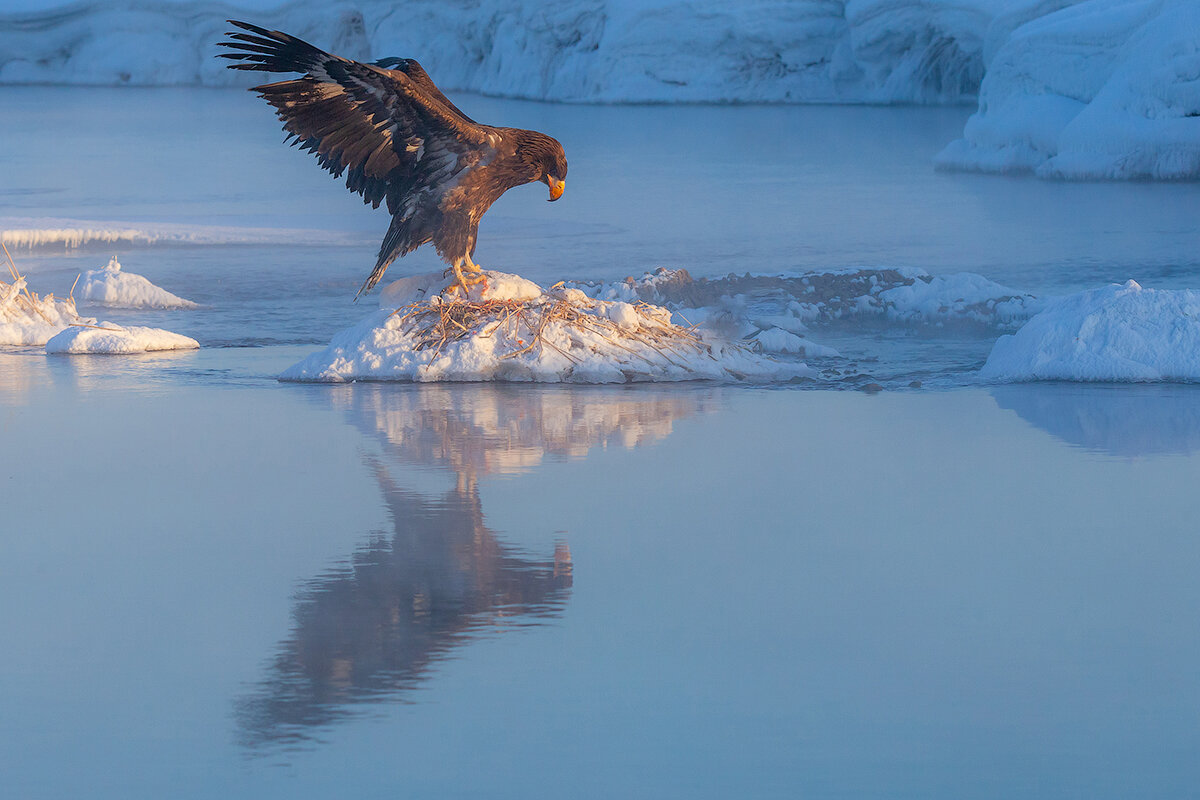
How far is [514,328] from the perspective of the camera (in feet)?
21.8

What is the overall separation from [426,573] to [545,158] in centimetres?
288

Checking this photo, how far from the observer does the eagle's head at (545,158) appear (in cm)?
659

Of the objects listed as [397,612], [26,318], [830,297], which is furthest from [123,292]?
[397,612]

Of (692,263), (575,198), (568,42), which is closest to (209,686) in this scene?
(692,263)

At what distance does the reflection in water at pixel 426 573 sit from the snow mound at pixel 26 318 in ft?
6.92

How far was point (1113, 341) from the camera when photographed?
6648 mm

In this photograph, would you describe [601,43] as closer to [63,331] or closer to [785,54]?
[785,54]

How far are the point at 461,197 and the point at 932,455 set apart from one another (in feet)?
7.19

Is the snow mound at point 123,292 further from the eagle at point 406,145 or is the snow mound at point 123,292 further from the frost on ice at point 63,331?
the eagle at point 406,145

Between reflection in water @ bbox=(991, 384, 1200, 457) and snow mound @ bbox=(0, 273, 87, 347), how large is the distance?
4072 mm

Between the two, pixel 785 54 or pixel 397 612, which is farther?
pixel 785 54

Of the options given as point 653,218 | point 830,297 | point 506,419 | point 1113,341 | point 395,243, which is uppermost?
point 653,218

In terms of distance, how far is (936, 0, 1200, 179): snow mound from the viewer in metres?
17.8

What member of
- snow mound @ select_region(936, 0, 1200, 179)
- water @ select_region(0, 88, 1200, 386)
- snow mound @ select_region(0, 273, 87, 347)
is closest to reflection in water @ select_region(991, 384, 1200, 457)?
water @ select_region(0, 88, 1200, 386)
